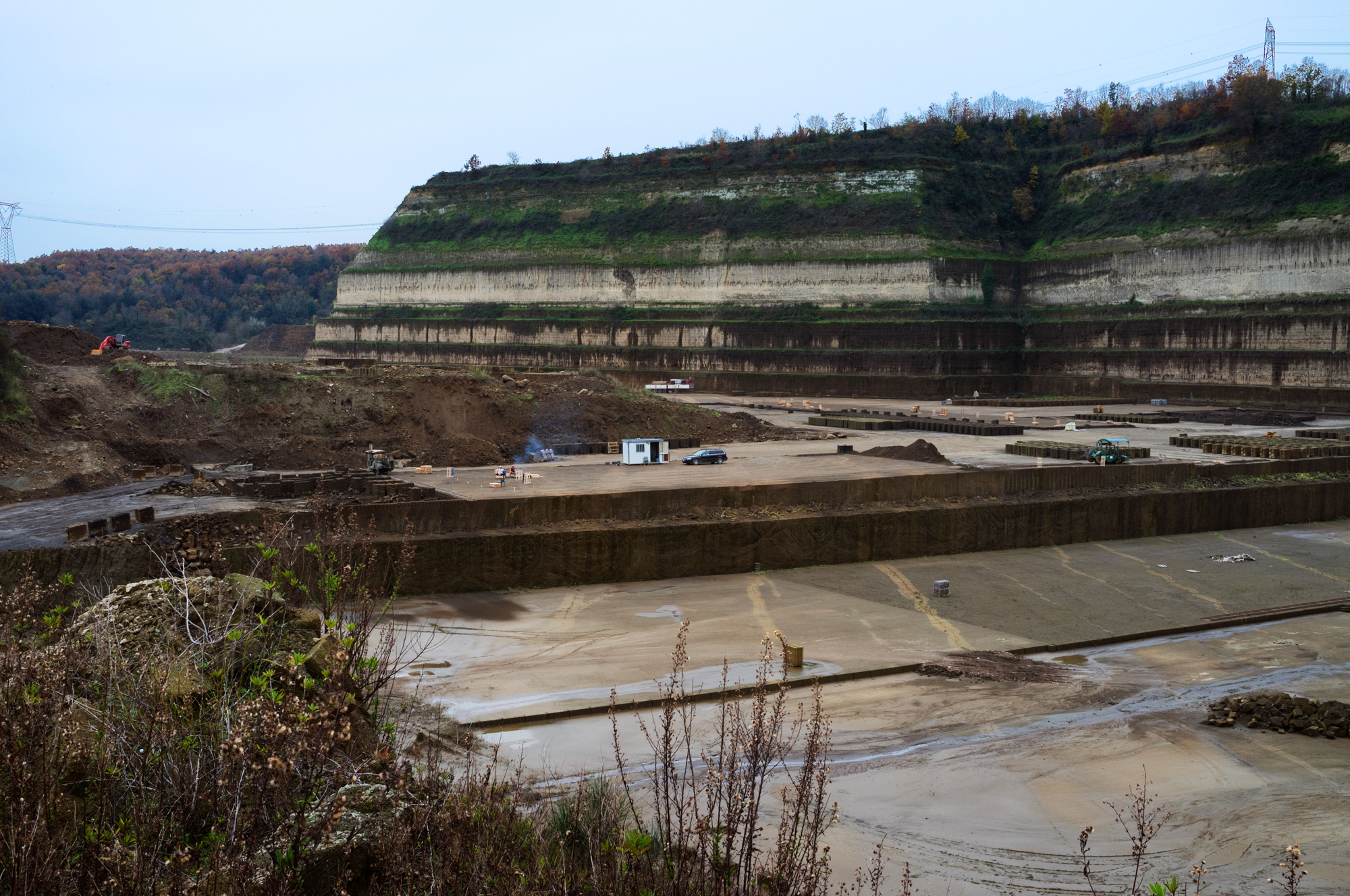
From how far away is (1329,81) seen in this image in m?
71.4

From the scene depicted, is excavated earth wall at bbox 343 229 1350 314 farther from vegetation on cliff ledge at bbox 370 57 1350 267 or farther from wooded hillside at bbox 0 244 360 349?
wooded hillside at bbox 0 244 360 349

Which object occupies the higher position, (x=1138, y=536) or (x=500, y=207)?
(x=500, y=207)

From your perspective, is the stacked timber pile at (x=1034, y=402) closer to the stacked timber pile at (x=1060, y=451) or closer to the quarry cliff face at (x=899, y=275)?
the quarry cliff face at (x=899, y=275)

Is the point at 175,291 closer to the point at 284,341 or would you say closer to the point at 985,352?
the point at 284,341

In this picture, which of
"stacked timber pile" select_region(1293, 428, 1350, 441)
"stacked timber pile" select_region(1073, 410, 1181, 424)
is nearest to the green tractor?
"stacked timber pile" select_region(1293, 428, 1350, 441)

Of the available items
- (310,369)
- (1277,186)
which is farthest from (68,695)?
(1277,186)

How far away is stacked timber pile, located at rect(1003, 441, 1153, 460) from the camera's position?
1234 inches

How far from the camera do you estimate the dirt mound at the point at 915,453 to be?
30.4 meters

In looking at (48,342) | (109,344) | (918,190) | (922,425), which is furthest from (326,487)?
(918,190)

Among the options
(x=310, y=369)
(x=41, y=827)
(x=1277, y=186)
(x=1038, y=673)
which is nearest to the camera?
(x=41, y=827)

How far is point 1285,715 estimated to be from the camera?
1273 centimetres

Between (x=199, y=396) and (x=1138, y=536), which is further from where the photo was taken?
(x=199, y=396)

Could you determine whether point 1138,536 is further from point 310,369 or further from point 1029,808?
point 310,369

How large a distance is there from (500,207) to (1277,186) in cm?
5795
